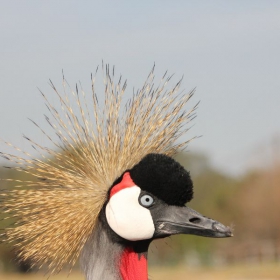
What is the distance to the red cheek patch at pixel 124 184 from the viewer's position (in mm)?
3105

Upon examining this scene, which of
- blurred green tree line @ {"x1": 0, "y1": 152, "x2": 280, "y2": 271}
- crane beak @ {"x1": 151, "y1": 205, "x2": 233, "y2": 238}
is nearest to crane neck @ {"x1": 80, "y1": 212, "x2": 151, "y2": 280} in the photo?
crane beak @ {"x1": 151, "y1": 205, "x2": 233, "y2": 238}

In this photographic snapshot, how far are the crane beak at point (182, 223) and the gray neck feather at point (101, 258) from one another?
0.58 ft

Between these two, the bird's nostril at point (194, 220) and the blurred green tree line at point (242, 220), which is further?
the blurred green tree line at point (242, 220)

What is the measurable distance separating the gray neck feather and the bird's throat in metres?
0.02

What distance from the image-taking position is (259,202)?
32.5 metres

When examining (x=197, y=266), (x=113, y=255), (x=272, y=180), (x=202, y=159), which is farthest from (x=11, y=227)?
(x=202, y=159)

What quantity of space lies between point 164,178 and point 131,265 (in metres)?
0.39

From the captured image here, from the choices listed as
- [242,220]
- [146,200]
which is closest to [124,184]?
[146,200]

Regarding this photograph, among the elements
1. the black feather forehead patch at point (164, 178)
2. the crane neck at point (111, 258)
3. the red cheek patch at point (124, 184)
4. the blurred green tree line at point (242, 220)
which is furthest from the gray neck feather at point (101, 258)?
the blurred green tree line at point (242, 220)

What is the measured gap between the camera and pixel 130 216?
10.1 ft

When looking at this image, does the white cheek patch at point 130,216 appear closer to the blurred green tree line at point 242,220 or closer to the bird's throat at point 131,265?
the bird's throat at point 131,265

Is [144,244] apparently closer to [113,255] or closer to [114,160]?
[113,255]

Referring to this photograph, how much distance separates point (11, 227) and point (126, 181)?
0.50m

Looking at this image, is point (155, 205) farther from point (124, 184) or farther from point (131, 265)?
point (131, 265)
